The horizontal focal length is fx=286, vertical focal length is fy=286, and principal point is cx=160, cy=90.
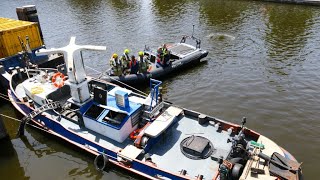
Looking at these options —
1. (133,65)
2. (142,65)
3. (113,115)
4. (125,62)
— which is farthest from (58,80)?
→ (142,65)

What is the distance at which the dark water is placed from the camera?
1466cm

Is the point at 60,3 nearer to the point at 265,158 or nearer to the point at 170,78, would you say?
the point at 170,78

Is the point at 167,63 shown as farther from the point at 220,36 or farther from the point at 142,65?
the point at 220,36

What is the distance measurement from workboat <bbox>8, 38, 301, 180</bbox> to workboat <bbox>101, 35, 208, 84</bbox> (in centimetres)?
506

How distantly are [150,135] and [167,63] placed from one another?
1024 centimetres

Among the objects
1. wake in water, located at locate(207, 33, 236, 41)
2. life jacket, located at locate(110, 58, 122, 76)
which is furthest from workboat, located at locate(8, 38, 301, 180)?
wake in water, located at locate(207, 33, 236, 41)

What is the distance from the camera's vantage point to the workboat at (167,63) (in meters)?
20.4

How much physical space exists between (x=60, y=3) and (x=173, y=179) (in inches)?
1753

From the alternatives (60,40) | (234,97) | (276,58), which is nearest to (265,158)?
(234,97)

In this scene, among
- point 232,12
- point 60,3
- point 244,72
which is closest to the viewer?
point 244,72

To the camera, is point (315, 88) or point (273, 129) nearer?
point (273, 129)

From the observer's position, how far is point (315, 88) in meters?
19.7

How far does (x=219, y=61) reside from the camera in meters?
24.7

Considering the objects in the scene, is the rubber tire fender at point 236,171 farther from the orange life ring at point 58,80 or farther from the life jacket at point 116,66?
the life jacket at point 116,66
